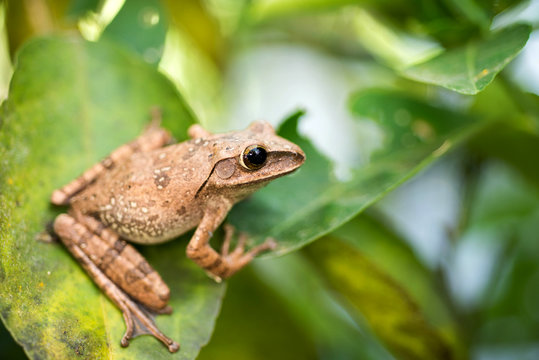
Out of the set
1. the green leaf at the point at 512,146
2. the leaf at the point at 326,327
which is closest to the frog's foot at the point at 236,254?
the leaf at the point at 326,327

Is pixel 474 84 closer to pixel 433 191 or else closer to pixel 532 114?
pixel 532 114

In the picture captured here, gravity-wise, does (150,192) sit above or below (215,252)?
above

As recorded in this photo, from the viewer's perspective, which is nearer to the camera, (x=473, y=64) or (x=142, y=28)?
(x=473, y=64)

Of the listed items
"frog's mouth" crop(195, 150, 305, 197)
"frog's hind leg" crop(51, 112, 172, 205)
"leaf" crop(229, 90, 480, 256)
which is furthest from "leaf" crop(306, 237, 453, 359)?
"frog's hind leg" crop(51, 112, 172, 205)

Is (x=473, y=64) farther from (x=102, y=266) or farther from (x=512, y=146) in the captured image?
(x=102, y=266)

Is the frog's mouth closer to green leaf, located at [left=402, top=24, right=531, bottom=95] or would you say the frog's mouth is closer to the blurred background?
the blurred background

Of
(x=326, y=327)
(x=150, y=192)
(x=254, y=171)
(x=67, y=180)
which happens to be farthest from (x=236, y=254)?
(x=326, y=327)

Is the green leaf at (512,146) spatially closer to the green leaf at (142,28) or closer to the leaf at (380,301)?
the leaf at (380,301)
